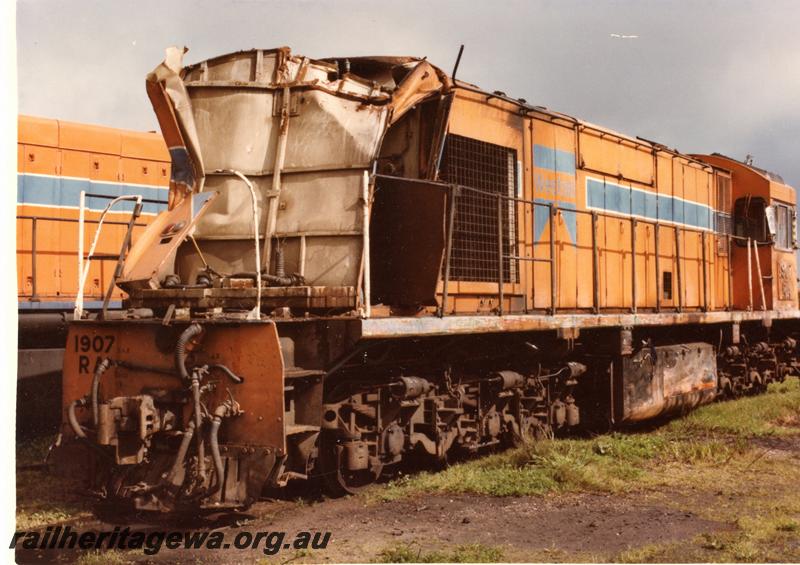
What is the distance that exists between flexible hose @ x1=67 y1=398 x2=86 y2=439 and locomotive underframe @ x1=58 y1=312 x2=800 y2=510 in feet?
0.21

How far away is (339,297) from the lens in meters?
6.09

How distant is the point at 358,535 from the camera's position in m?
5.52

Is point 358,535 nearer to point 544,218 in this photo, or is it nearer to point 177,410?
point 177,410

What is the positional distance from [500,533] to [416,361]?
1.87m

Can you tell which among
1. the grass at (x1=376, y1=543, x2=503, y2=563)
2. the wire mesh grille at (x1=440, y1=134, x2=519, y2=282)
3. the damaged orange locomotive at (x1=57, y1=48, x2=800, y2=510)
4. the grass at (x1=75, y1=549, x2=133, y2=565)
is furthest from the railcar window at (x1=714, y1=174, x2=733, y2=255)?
the grass at (x1=75, y1=549, x2=133, y2=565)

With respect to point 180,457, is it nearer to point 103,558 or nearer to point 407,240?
point 103,558

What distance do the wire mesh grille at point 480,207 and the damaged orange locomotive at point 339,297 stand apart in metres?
0.02

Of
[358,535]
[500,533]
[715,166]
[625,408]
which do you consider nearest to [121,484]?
[358,535]

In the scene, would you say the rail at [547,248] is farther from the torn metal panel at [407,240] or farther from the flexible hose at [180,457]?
the flexible hose at [180,457]

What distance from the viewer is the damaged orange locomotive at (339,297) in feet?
18.1

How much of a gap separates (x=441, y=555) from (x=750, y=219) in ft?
34.5

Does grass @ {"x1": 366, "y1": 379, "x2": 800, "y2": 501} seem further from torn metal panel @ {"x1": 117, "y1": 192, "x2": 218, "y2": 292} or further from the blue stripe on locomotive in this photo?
the blue stripe on locomotive

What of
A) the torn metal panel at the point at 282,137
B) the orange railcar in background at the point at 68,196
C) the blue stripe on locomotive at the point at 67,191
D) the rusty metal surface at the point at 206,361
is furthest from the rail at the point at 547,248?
the blue stripe on locomotive at the point at 67,191

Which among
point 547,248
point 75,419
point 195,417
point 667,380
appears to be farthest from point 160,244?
point 667,380
